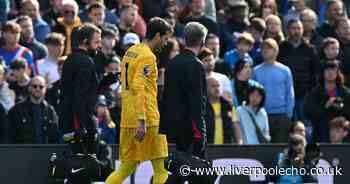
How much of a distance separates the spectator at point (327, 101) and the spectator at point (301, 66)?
1.43 feet

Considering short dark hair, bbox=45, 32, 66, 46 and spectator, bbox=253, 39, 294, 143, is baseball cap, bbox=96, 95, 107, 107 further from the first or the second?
spectator, bbox=253, 39, 294, 143

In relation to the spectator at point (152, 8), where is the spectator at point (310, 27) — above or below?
below

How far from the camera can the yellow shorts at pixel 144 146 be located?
13422 mm

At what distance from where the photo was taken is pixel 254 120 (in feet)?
57.2

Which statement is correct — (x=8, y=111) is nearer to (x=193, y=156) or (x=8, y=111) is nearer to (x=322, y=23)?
(x=193, y=156)

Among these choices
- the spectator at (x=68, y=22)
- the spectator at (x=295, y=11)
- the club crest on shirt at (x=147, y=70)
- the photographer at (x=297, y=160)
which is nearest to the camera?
the club crest on shirt at (x=147, y=70)

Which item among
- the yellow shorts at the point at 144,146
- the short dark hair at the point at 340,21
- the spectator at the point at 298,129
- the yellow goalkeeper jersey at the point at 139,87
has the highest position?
the short dark hair at the point at 340,21

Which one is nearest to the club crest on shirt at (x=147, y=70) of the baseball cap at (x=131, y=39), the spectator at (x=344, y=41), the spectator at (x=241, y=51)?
the baseball cap at (x=131, y=39)

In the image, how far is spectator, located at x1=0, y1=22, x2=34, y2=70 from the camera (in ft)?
58.9

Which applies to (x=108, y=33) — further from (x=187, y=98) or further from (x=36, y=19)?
(x=187, y=98)

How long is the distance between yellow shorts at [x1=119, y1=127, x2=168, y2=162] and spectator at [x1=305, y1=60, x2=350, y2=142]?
499 cm

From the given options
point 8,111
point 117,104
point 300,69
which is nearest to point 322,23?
point 300,69

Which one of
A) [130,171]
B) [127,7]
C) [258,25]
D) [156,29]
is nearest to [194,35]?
[156,29]

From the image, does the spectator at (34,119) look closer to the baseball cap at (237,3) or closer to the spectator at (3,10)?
the spectator at (3,10)
